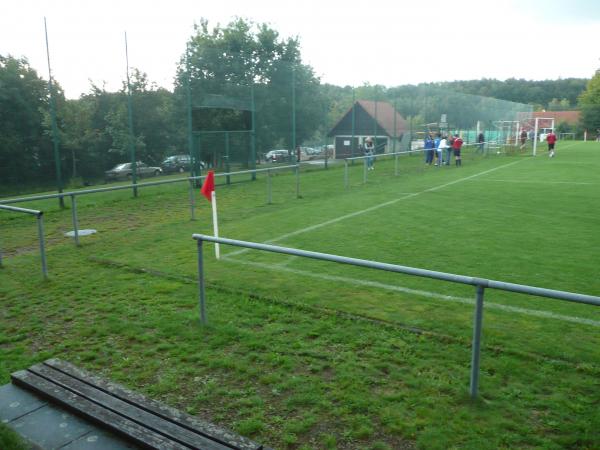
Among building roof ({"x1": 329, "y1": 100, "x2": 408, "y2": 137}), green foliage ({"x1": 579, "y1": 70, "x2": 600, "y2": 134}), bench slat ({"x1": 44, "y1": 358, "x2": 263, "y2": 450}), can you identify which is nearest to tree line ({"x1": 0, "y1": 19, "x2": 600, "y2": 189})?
building roof ({"x1": 329, "y1": 100, "x2": 408, "y2": 137})

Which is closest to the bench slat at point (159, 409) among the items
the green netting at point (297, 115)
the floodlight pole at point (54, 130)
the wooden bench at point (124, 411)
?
the wooden bench at point (124, 411)

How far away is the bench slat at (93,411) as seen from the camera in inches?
122

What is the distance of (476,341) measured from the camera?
3672mm

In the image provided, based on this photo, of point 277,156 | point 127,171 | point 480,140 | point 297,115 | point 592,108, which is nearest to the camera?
point 127,171

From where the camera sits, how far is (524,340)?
475cm

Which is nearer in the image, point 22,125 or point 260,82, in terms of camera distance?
point 22,125

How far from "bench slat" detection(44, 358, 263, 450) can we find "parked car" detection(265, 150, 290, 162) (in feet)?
61.4

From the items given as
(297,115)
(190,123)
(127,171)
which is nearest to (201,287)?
(127,171)

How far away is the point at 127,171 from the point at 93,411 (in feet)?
49.5

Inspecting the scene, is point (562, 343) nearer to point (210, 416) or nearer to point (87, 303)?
point (210, 416)

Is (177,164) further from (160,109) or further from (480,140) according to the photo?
(480,140)

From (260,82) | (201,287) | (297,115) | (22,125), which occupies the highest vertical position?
(260,82)

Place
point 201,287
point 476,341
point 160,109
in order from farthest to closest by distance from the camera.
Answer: point 160,109, point 201,287, point 476,341

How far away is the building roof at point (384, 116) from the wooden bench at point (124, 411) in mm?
29051
